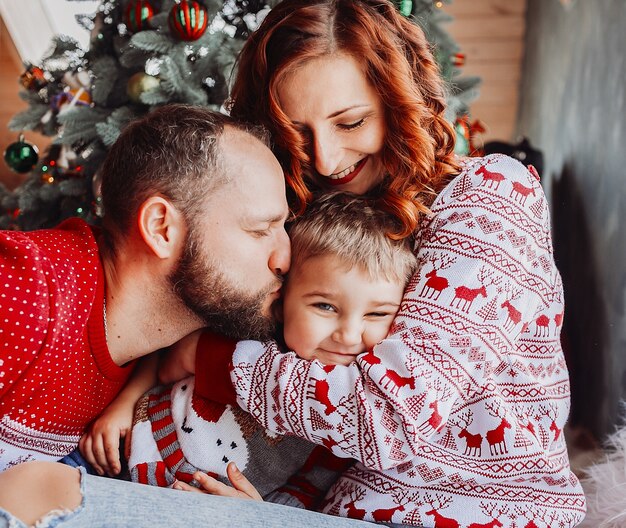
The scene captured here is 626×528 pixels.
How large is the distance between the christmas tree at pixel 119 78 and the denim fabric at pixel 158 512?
4.27ft

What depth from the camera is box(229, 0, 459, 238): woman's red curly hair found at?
145cm

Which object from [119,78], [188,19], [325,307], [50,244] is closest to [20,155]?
[119,78]

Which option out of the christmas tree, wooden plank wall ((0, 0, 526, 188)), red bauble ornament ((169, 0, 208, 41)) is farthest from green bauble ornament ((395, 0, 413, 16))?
wooden plank wall ((0, 0, 526, 188))

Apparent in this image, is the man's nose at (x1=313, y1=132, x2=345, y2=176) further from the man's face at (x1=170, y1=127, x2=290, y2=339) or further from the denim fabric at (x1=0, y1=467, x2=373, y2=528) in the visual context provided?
the denim fabric at (x1=0, y1=467, x2=373, y2=528)

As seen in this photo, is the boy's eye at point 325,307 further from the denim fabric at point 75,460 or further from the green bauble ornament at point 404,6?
the green bauble ornament at point 404,6

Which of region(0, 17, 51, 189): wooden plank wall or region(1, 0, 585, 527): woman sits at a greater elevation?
region(1, 0, 585, 527): woman

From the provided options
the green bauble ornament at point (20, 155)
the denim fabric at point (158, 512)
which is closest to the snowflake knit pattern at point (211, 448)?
the denim fabric at point (158, 512)

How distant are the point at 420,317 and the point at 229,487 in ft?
1.58

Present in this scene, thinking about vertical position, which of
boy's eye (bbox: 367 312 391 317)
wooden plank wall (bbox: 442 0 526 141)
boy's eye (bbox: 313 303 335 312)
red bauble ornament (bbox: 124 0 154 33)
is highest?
red bauble ornament (bbox: 124 0 154 33)

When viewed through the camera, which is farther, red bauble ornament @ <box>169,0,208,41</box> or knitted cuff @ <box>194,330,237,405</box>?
red bauble ornament @ <box>169,0,208,41</box>

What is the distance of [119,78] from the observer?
2234mm

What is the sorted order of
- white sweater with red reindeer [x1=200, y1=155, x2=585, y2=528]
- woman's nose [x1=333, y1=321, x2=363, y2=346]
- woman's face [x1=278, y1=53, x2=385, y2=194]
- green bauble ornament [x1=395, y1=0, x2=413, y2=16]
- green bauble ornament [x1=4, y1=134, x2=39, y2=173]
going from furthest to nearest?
green bauble ornament [x1=4, y1=134, x2=39, y2=173] < green bauble ornament [x1=395, y1=0, x2=413, y2=16] < woman's face [x1=278, y1=53, x2=385, y2=194] < woman's nose [x1=333, y1=321, x2=363, y2=346] < white sweater with red reindeer [x1=200, y1=155, x2=585, y2=528]

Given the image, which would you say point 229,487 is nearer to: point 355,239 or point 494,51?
point 355,239

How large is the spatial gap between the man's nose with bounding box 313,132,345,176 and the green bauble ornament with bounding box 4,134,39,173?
1.50 meters
